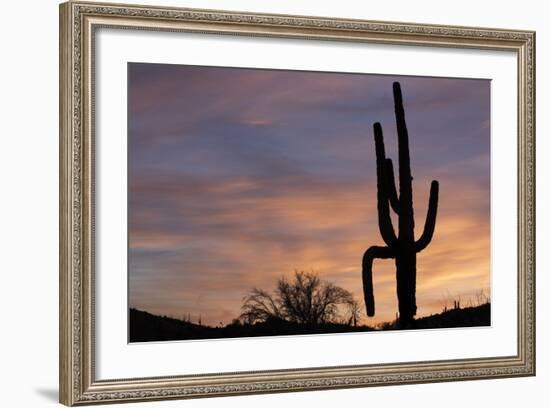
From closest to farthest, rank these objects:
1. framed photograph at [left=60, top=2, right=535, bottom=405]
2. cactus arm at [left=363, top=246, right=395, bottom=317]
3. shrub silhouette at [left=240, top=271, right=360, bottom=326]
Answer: framed photograph at [left=60, top=2, right=535, bottom=405] → shrub silhouette at [left=240, top=271, right=360, bottom=326] → cactus arm at [left=363, top=246, right=395, bottom=317]

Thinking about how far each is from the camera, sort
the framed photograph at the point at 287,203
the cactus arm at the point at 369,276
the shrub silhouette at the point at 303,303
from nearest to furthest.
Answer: the framed photograph at the point at 287,203 → the shrub silhouette at the point at 303,303 → the cactus arm at the point at 369,276

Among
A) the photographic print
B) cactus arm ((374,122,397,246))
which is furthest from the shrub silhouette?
cactus arm ((374,122,397,246))

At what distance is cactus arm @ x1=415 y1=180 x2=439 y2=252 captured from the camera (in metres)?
4.43

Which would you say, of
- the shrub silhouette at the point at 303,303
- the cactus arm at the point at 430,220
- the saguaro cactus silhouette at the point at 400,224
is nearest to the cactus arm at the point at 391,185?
the saguaro cactus silhouette at the point at 400,224

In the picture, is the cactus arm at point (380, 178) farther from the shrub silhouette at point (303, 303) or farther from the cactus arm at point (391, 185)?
the shrub silhouette at point (303, 303)

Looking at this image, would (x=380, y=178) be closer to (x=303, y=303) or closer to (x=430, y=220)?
(x=430, y=220)

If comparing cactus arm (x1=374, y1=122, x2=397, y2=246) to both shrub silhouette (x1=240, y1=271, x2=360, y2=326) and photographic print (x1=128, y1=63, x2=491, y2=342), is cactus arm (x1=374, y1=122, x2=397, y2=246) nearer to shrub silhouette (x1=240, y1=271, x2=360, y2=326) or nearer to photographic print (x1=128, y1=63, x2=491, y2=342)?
photographic print (x1=128, y1=63, x2=491, y2=342)

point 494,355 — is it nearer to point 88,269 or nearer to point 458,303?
point 458,303

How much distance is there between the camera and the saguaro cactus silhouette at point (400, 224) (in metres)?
4.36

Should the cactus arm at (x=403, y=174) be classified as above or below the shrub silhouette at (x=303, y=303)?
above

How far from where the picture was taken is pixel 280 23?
4.18 meters

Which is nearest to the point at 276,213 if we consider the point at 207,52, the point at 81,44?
the point at 207,52

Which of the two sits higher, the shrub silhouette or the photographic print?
the photographic print

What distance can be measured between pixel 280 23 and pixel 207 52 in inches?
10.1
